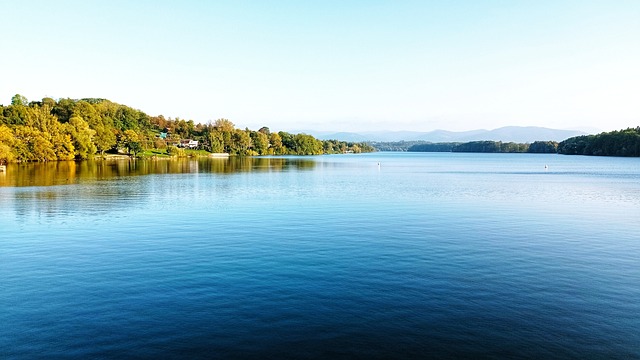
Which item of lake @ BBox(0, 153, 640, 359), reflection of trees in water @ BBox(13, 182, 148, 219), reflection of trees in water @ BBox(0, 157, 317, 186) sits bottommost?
lake @ BBox(0, 153, 640, 359)

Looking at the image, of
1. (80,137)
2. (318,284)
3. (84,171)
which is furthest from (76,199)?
(80,137)

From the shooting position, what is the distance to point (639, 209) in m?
39.1

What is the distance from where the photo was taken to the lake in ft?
39.6

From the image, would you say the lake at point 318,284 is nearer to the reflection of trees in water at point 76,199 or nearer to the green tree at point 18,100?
the reflection of trees in water at point 76,199

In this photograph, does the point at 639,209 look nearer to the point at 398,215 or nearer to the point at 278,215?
the point at 398,215

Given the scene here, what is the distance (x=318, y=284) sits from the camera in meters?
17.0

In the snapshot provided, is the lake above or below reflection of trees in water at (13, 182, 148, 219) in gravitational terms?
below

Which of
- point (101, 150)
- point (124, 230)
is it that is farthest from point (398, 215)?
point (101, 150)

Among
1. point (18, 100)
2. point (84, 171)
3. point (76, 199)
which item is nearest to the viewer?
point (76, 199)

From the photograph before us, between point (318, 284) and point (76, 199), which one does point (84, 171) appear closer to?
point (76, 199)

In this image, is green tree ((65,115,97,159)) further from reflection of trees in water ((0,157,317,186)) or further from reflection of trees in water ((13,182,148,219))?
reflection of trees in water ((13,182,148,219))

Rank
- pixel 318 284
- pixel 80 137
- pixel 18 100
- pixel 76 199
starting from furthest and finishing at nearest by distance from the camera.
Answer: pixel 18 100 < pixel 80 137 < pixel 76 199 < pixel 318 284

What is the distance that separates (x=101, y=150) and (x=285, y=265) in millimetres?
150327

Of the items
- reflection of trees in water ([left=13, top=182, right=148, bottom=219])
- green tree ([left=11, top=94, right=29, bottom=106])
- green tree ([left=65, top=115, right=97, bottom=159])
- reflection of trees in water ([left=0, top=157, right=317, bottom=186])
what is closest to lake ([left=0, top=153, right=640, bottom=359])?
reflection of trees in water ([left=13, top=182, right=148, bottom=219])
